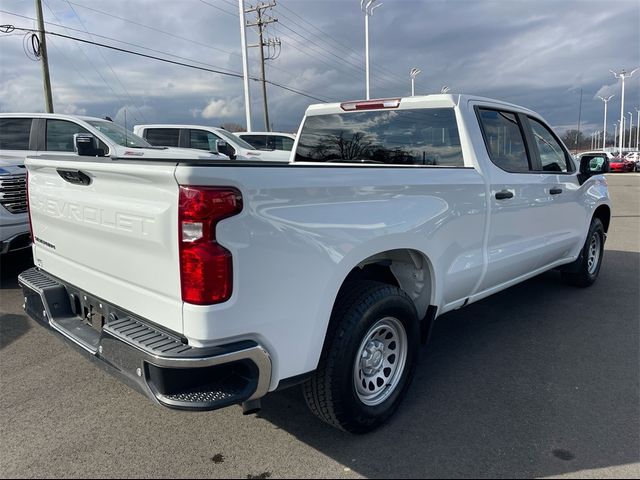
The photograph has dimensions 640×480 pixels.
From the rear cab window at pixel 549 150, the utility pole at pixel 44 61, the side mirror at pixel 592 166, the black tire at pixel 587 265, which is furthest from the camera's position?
the utility pole at pixel 44 61

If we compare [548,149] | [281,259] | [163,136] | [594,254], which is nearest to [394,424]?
[281,259]

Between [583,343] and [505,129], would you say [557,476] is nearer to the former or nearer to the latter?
[583,343]

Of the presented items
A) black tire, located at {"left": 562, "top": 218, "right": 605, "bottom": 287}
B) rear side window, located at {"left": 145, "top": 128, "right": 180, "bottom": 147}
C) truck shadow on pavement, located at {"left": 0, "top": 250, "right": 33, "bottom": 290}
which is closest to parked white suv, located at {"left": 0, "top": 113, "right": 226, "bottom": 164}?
truck shadow on pavement, located at {"left": 0, "top": 250, "right": 33, "bottom": 290}

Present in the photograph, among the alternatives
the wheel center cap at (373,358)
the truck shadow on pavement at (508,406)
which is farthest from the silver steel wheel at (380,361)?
the truck shadow on pavement at (508,406)

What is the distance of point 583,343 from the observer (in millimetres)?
4262

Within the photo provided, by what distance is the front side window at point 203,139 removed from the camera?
1248 cm

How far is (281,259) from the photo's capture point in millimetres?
2227

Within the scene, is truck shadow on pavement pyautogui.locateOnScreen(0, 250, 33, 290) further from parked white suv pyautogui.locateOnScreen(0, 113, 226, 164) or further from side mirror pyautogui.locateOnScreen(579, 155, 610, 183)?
side mirror pyautogui.locateOnScreen(579, 155, 610, 183)

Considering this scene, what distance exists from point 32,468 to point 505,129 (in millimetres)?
4028

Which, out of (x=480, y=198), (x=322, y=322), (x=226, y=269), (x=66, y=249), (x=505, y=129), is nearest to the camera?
(x=226, y=269)

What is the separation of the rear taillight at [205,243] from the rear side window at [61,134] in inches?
279

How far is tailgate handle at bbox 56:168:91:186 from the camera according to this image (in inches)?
102

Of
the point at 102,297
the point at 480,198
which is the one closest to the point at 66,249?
the point at 102,297

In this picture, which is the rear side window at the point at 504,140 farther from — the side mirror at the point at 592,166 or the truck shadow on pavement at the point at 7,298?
the truck shadow on pavement at the point at 7,298
